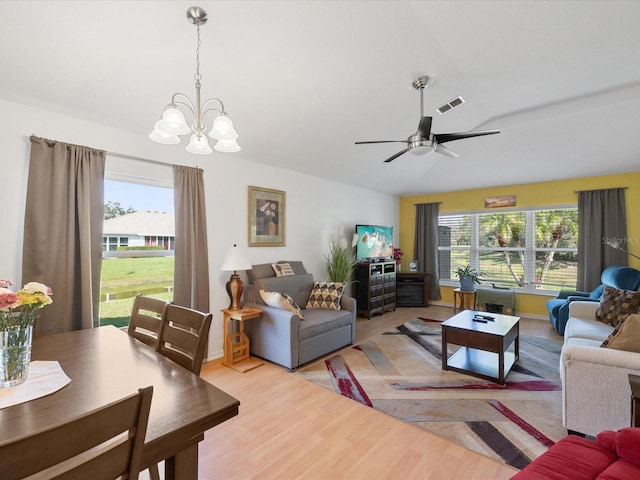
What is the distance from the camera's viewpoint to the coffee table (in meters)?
2.74

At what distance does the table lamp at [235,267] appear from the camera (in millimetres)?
3125

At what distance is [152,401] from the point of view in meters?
1.06

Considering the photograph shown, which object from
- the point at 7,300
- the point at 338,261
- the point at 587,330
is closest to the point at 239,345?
the point at 338,261

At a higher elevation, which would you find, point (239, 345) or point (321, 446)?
point (239, 345)

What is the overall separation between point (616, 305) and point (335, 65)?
3.61m

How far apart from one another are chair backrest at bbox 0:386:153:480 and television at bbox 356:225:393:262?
15.1ft

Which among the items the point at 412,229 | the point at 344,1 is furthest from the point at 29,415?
the point at 412,229

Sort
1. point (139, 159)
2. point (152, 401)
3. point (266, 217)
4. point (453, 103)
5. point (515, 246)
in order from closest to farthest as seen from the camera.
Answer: point (152, 401)
point (453, 103)
point (139, 159)
point (266, 217)
point (515, 246)

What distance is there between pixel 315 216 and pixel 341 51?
→ 8.91ft

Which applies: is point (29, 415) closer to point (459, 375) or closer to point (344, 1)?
point (344, 1)

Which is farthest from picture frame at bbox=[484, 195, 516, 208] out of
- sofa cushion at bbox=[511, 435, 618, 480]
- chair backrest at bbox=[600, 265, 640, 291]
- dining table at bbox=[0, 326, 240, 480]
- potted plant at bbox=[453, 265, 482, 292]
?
dining table at bbox=[0, 326, 240, 480]

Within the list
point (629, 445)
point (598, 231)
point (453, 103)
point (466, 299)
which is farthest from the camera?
point (466, 299)

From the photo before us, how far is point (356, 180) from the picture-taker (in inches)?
206

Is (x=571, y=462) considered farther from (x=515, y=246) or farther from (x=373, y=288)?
(x=515, y=246)
